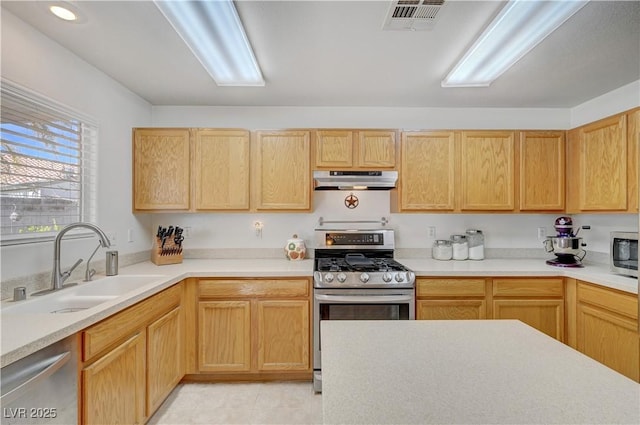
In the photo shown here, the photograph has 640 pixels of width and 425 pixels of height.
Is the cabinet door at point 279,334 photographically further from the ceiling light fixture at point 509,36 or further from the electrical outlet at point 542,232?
the electrical outlet at point 542,232

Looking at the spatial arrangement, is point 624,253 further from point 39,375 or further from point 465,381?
point 39,375

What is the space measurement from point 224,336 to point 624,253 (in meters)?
3.02

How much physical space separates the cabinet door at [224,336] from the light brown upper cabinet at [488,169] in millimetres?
2188

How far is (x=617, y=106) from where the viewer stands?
2613mm

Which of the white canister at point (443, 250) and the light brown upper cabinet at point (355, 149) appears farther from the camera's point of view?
the white canister at point (443, 250)

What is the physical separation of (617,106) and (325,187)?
2545 millimetres

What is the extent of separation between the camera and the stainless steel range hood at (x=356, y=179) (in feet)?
9.08

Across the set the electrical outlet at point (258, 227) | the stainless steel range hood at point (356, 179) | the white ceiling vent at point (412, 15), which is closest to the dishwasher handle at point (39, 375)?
the electrical outlet at point (258, 227)

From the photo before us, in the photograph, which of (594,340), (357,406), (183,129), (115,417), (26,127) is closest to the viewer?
(357,406)

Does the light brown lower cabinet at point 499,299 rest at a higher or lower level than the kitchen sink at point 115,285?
lower

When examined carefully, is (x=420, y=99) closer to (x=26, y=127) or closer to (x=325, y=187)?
(x=325, y=187)

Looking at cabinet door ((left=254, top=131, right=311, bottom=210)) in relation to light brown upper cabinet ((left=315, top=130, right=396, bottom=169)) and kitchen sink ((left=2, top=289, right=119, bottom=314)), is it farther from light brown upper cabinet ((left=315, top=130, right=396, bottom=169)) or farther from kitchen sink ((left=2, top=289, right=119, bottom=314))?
kitchen sink ((left=2, top=289, right=119, bottom=314))

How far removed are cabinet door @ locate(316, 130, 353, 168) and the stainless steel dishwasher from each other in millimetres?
2104

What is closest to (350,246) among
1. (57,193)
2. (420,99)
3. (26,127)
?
(420,99)
